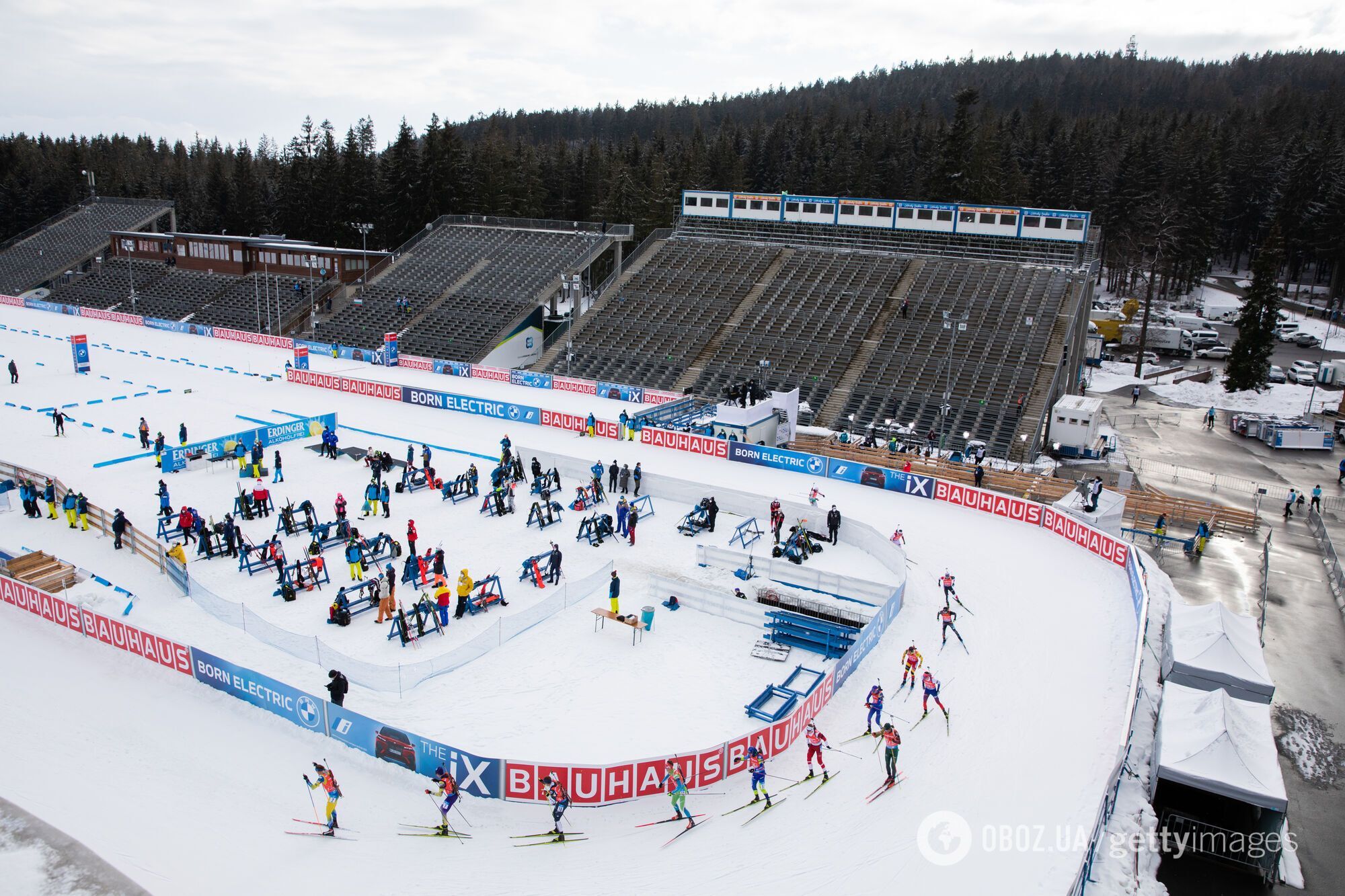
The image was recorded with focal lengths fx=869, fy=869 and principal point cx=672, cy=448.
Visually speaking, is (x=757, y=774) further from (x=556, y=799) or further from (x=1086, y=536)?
(x=1086, y=536)

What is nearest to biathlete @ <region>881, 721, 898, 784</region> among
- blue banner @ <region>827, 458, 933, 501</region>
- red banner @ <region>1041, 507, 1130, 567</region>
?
red banner @ <region>1041, 507, 1130, 567</region>

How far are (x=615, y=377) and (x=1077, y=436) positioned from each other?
25.4m

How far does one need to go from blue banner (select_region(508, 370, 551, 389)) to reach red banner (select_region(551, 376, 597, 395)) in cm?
41

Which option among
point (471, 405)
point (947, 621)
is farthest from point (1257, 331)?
point (471, 405)

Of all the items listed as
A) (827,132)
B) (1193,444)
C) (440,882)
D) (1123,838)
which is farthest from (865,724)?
(827,132)

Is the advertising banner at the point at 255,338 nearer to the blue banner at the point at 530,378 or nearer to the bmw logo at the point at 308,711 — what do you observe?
the blue banner at the point at 530,378

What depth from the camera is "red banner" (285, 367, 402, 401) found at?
4659cm

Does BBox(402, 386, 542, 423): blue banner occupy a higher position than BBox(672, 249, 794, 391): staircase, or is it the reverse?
BBox(672, 249, 794, 391): staircase

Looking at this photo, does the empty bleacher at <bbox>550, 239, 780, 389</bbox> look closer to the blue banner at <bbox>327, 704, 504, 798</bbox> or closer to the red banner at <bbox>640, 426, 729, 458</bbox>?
the red banner at <bbox>640, 426, 729, 458</bbox>

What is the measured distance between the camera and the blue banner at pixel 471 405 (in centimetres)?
4225

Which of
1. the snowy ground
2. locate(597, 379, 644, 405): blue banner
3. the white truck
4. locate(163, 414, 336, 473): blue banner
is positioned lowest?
the snowy ground

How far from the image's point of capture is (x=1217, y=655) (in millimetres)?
18844

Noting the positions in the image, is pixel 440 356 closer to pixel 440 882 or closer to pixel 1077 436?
pixel 1077 436

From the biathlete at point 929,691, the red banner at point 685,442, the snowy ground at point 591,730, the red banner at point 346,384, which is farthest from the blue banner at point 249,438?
the biathlete at point 929,691
